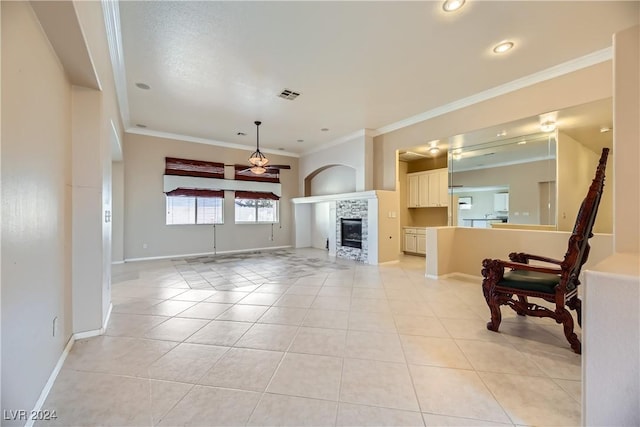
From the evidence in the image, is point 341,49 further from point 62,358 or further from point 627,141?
point 62,358

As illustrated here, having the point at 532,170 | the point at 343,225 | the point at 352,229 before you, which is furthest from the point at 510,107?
the point at 343,225

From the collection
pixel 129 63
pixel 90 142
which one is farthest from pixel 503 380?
pixel 129 63

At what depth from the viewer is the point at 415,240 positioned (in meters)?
7.44

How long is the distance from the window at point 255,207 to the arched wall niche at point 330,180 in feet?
3.90

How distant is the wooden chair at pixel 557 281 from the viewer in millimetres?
2244

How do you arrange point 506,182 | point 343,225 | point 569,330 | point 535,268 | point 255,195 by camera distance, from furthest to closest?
point 255,195, point 343,225, point 506,182, point 535,268, point 569,330

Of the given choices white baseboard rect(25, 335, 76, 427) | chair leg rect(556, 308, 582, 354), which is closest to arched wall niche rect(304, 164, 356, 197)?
chair leg rect(556, 308, 582, 354)

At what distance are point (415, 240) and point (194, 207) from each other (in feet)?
20.2

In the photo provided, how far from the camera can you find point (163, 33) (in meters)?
3.00

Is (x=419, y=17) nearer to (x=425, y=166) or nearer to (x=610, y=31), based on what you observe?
(x=610, y=31)

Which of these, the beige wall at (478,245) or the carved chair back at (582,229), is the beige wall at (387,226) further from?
the carved chair back at (582,229)

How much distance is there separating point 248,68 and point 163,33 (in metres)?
1.06

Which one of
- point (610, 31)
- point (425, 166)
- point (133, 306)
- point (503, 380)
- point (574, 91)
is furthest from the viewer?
point (425, 166)

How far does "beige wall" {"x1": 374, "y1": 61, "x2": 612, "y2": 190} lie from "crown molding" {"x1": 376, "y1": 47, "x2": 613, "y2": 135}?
0.06 metres
